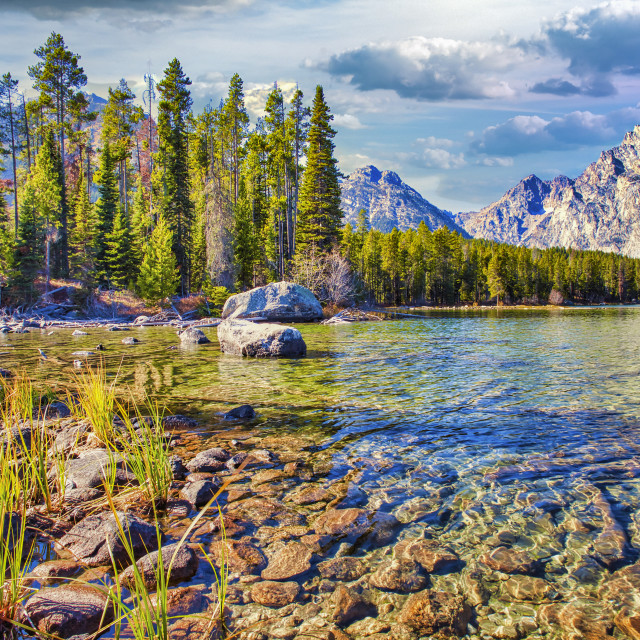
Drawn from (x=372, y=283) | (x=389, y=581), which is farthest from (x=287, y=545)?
(x=372, y=283)

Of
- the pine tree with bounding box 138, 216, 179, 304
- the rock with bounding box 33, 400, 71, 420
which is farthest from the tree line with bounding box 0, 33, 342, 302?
the rock with bounding box 33, 400, 71, 420

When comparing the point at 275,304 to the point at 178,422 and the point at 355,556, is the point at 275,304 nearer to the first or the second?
the point at 178,422

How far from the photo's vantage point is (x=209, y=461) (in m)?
5.40

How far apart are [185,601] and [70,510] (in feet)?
6.60

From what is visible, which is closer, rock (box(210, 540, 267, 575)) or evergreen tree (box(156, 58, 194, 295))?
rock (box(210, 540, 267, 575))

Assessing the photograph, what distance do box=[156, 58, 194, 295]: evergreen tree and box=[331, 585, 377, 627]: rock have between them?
130 feet

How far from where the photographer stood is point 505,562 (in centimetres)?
345

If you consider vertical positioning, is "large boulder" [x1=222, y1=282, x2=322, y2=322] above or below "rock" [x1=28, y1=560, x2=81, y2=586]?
above

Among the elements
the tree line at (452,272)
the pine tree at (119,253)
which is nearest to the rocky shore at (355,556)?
the pine tree at (119,253)

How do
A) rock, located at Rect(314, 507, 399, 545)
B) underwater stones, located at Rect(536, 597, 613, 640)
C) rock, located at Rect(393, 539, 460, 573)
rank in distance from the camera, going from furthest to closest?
rock, located at Rect(314, 507, 399, 545)
rock, located at Rect(393, 539, 460, 573)
underwater stones, located at Rect(536, 597, 613, 640)

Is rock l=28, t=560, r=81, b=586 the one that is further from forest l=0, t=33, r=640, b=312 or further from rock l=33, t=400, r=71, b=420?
forest l=0, t=33, r=640, b=312

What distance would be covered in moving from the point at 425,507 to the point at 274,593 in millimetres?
1872

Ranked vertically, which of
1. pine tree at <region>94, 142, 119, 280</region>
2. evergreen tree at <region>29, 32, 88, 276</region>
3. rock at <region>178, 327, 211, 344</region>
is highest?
evergreen tree at <region>29, 32, 88, 276</region>

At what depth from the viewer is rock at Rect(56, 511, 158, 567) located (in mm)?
3455
